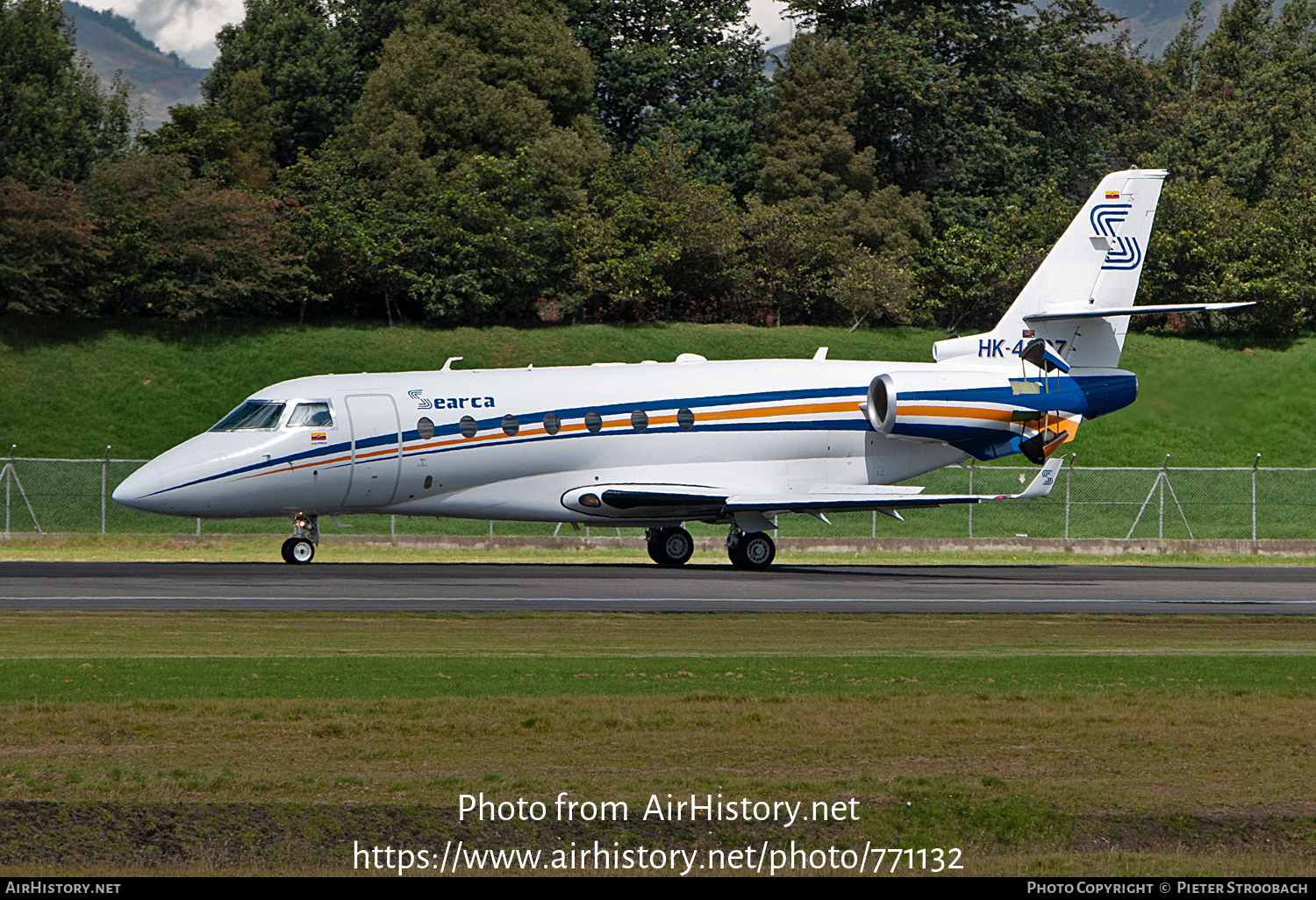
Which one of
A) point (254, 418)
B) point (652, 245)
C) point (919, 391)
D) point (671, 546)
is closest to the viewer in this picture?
point (254, 418)

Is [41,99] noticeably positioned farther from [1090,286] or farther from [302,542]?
[1090,286]

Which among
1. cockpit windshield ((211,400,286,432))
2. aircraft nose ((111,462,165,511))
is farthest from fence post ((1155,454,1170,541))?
aircraft nose ((111,462,165,511))

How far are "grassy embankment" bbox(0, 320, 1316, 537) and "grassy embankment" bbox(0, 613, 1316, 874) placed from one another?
2507 centimetres

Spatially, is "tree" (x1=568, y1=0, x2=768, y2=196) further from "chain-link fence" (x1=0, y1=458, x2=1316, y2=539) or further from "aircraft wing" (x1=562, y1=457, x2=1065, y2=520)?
"aircraft wing" (x1=562, y1=457, x2=1065, y2=520)

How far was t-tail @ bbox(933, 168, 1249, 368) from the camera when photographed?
114 ft

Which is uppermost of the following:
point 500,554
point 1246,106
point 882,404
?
point 1246,106

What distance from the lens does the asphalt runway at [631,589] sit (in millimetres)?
22234

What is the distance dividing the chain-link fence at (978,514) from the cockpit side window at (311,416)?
409 inches

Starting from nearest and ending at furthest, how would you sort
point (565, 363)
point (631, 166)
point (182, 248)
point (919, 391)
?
point (919, 391), point (565, 363), point (182, 248), point (631, 166)

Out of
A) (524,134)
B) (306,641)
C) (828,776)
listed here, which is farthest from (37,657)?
(524,134)

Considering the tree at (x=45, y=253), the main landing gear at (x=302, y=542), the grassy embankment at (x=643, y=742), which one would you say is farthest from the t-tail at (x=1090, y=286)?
the tree at (x=45, y=253)

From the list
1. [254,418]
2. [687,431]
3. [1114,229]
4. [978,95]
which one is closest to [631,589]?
[687,431]

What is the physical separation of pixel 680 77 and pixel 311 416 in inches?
2060

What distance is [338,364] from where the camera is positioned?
5675 cm
